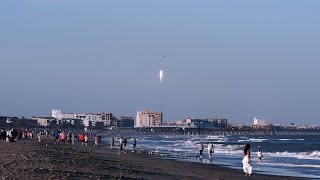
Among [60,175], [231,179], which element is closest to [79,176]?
[60,175]

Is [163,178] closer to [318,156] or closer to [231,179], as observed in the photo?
[231,179]

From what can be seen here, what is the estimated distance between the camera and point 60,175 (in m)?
17.5

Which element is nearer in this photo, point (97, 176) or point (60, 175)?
point (60, 175)

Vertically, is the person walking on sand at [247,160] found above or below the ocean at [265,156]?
above

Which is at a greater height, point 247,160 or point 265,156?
point 247,160

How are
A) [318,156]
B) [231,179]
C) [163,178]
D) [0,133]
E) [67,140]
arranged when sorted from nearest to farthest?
[163,178], [231,179], [318,156], [0,133], [67,140]

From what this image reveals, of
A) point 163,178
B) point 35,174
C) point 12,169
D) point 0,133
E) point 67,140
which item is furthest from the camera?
point 67,140

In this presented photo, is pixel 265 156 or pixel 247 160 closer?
pixel 247 160

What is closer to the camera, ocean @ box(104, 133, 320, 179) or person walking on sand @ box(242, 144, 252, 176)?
person walking on sand @ box(242, 144, 252, 176)

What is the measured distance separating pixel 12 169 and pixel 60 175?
181 centimetres

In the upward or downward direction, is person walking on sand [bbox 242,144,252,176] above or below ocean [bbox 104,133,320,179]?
above

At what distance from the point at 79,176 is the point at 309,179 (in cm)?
1261

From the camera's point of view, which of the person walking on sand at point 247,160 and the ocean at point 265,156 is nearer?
the person walking on sand at point 247,160

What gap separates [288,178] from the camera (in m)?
27.0
